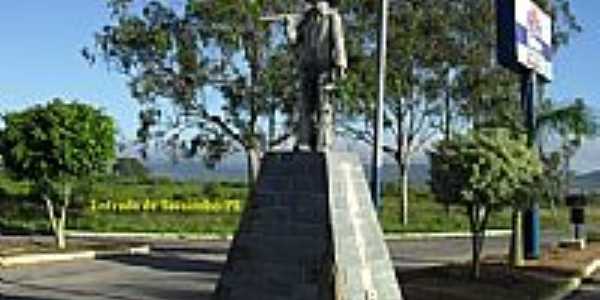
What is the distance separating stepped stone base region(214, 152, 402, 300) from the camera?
1490cm

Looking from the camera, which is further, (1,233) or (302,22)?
(1,233)

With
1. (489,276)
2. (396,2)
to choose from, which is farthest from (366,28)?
(489,276)

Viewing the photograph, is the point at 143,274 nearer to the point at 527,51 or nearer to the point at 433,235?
the point at 527,51

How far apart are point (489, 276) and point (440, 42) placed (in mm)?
26443

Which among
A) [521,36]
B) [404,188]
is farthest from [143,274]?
[404,188]

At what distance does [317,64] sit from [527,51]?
17262mm

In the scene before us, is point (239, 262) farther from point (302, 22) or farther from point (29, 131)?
point (29, 131)

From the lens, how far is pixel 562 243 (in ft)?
130

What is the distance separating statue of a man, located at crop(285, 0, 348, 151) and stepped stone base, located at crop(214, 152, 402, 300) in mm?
349

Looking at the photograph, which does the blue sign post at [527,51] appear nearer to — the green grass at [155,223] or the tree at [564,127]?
the tree at [564,127]

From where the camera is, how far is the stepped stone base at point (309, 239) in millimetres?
14898

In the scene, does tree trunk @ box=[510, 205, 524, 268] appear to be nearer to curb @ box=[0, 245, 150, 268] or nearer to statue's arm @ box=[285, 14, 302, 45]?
curb @ box=[0, 245, 150, 268]

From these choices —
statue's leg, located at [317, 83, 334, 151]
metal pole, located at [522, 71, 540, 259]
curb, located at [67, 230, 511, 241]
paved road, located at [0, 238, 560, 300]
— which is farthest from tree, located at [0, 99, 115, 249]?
statue's leg, located at [317, 83, 334, 151]

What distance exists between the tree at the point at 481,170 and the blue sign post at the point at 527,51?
4.59 metres
